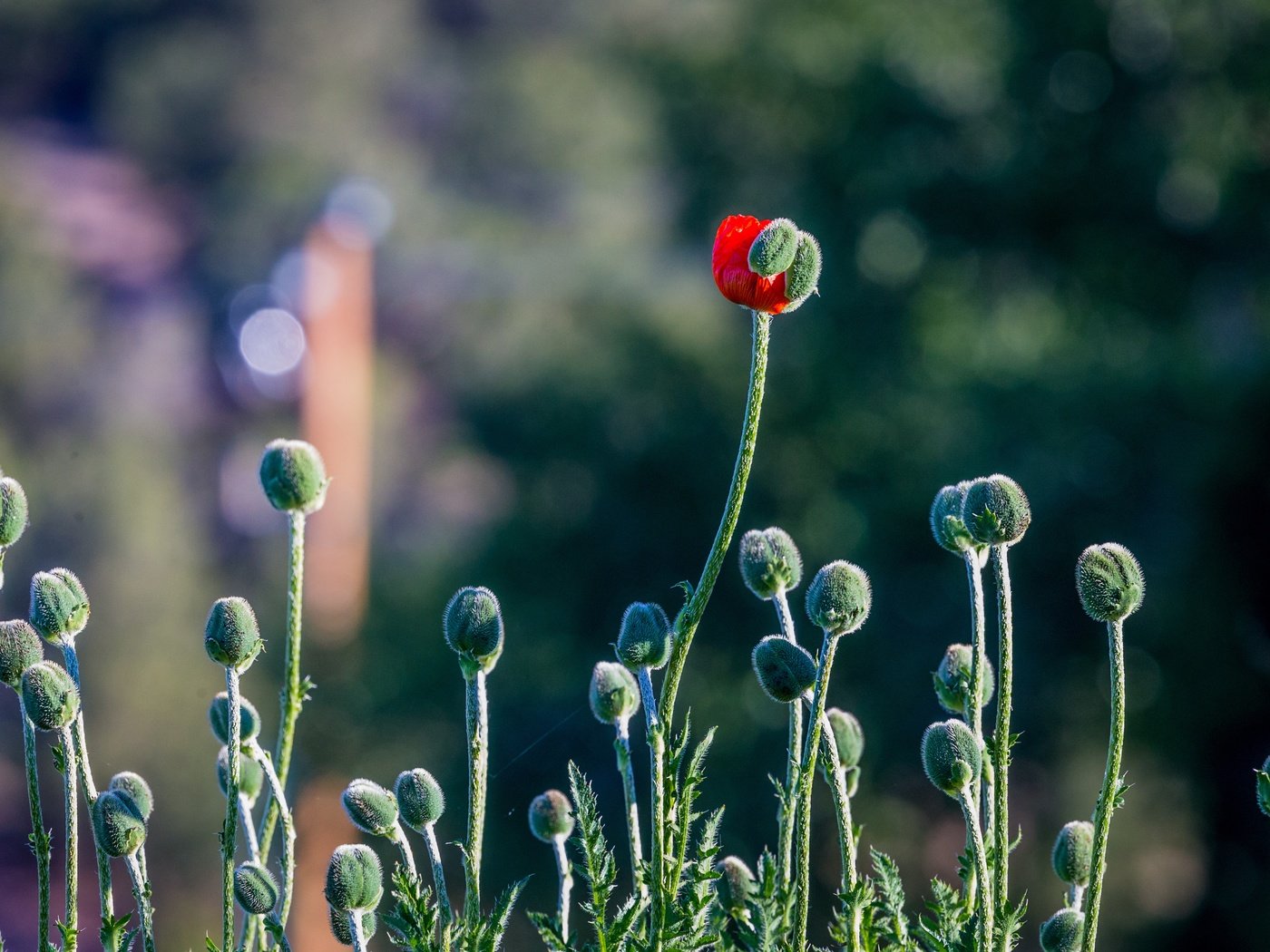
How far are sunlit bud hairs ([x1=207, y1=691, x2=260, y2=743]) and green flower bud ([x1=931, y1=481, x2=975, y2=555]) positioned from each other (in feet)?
1.24

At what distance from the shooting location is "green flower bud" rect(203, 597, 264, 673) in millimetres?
691

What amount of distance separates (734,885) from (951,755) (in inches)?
5.7

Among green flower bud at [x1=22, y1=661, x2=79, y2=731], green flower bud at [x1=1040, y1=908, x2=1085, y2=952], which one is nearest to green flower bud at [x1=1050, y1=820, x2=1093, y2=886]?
green flower bud at [x1=1040, y1=908, x2=1085, y2=952]

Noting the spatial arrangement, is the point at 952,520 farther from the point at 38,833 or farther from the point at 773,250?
the point at 38,833

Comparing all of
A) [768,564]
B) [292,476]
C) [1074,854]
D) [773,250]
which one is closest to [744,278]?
[773,250]

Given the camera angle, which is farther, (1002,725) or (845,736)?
(845,736)

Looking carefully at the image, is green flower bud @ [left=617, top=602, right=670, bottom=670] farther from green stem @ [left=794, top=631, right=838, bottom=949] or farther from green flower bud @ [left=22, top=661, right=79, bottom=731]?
green flower bud @ [left=22, top=661, right=79, bottom=731]

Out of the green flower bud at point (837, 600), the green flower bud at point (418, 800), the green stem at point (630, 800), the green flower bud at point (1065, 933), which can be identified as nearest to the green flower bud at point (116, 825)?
the green flower bud at point (418, 800)

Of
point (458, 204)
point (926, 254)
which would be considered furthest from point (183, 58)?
point (926, 254)

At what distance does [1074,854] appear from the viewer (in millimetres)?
777

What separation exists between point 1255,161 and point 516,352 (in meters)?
4.04

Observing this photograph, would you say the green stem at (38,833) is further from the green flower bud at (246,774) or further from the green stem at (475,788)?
the green stem at (475,788)

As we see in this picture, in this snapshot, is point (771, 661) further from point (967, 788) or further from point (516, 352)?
point (516, 352)

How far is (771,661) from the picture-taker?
713 millimetres
